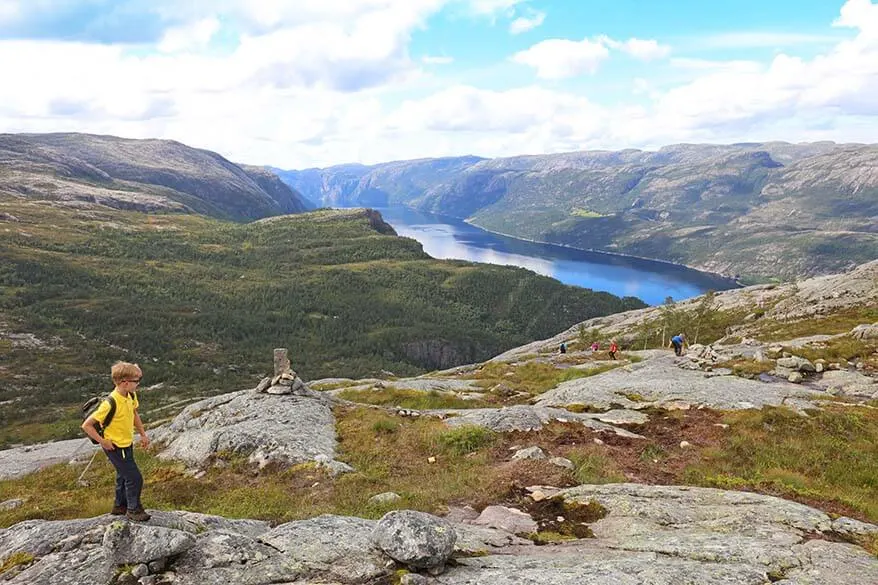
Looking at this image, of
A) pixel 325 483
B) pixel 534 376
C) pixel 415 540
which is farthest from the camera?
pixel 534 376

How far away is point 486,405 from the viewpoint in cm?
3903

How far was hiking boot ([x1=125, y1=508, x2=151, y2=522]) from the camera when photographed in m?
12.3

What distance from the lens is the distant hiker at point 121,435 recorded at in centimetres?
1244

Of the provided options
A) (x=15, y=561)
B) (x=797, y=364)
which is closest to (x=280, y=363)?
(x=15, y=561)

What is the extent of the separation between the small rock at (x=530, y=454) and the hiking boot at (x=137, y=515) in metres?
14.8

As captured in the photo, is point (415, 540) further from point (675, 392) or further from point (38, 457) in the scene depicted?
point (38, 457)

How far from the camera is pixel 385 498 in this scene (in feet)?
61.4

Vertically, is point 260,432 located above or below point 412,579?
below

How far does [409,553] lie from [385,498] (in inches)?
295

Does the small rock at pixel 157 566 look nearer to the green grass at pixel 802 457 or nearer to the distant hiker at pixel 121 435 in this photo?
the distant hiker at pixel 121 435

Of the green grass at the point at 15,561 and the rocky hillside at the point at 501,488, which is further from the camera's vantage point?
the rocky hillside at the point at 501,488

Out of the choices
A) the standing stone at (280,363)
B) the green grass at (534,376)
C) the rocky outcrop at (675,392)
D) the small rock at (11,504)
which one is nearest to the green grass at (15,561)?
the small rock at (11,504)

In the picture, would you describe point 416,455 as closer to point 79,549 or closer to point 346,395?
point 79,549

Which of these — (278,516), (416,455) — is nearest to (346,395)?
(416,455)
